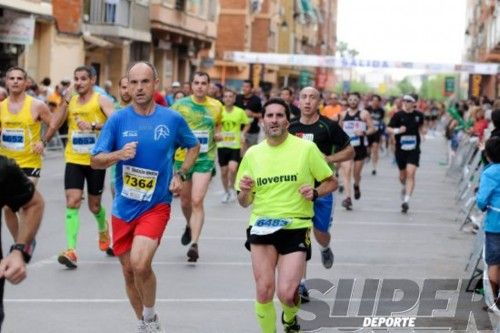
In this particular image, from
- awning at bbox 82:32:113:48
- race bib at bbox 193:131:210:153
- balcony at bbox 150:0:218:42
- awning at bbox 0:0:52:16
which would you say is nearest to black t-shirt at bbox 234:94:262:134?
race bib at bbox 193:131:210:153

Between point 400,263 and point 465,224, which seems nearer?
point 400,263

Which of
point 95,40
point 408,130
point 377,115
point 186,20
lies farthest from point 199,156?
point 186,20

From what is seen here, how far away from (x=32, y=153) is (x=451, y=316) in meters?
4.74

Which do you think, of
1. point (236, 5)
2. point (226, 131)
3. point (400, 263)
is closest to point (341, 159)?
point (400, 263)

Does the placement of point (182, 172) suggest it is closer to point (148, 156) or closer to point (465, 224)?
point (148, 156)

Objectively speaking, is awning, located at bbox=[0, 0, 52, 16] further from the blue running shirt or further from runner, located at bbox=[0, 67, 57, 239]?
the blue running shirt

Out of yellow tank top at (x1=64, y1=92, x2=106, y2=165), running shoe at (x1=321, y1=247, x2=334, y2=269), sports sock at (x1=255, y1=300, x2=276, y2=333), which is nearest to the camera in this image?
sports sock at (x1=255, y1=300, x2=276, y2=333)

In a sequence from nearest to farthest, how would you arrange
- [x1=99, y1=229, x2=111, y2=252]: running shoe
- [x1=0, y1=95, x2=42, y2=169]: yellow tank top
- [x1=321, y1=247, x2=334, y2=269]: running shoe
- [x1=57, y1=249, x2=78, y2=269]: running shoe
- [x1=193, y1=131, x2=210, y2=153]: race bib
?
[x1=321, y1=247, x2=334, y2=269]: running shoe < [x1=57, y1=249, x2=78, y2=269]: running shoe < [x1=0, y1=95, x2=42, y2=169]: yellow tank top < [x1=99, y1=229, x2=111, y2=252]: running shoe < [x1=193, y1=131, x2=210, y2=153]: race bib

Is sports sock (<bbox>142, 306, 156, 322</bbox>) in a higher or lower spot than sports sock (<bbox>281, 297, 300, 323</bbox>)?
lower

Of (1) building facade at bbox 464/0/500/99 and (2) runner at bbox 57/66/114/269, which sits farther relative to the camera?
(1) building facade at bbox 464/0/500/99

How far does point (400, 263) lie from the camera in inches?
520

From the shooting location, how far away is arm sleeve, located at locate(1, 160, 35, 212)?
17.5ft

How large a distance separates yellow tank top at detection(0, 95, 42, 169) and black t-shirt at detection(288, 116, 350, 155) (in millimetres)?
2916

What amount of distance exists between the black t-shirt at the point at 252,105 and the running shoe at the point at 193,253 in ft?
35.9
